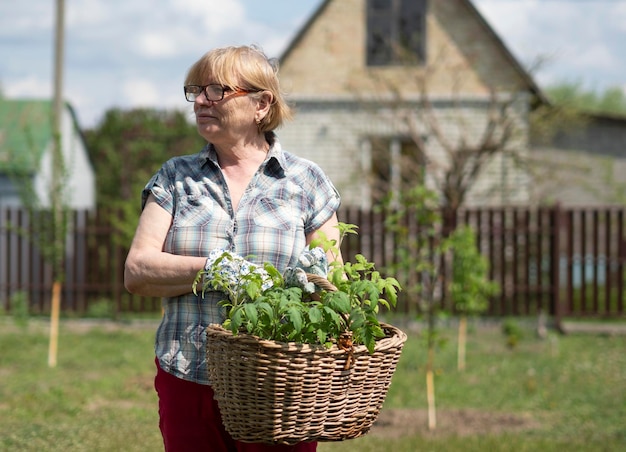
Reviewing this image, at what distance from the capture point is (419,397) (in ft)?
28.1

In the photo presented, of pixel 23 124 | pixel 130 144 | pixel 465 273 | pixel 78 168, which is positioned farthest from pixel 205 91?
pixel 78 168

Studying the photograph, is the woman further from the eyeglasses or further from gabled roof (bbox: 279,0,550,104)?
gabled roof (bbox: 279,0,550,104)

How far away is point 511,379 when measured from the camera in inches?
370

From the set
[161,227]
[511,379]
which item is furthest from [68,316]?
[161,227]

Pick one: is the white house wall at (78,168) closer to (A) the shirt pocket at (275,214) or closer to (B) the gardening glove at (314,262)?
(A) the shirt pocket at (275,214)

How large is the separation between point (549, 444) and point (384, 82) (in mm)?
11242

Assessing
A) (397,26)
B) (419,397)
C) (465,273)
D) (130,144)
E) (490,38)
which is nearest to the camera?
(419,397)

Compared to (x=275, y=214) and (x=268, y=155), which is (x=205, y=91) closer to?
(x=268, y=155)

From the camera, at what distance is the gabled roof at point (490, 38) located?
16.6 meters

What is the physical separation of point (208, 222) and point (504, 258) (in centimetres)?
1117

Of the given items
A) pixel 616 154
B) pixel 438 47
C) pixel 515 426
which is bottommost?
pixel 515 426

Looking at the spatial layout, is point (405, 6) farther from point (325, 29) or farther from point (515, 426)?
point (515, 426)

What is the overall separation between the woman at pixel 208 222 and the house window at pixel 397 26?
1432 cm

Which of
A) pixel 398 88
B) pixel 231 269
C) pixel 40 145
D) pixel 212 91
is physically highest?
pixel 398 88
